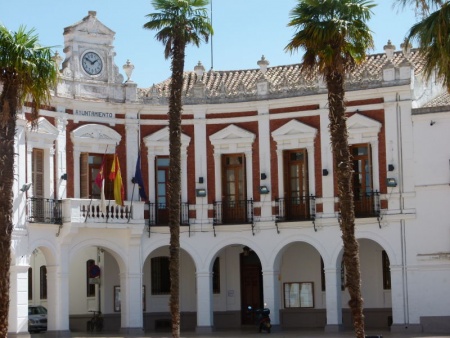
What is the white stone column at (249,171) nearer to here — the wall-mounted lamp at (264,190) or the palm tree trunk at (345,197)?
the wall-mounted lamp at (264,190)

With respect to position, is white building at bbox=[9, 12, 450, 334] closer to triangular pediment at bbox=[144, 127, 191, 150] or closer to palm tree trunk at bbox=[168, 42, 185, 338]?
triangular pediment at bbox=[144, 127, 191, 150]

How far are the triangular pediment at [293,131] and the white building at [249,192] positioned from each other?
54 millimetres

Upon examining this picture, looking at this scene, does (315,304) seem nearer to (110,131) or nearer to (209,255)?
(209,255)

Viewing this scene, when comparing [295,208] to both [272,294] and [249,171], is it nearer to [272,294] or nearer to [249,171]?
[249,171]

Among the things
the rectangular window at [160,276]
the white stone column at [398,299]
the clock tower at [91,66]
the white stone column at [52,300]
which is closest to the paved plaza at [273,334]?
the white stone column at [52,300]

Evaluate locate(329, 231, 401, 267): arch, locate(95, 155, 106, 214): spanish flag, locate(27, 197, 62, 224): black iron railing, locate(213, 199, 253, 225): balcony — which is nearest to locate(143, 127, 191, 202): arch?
locate(213, 199, 253, 225): balcony

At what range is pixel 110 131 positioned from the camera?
47.7 m

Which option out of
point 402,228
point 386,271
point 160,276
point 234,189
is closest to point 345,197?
point 402,228

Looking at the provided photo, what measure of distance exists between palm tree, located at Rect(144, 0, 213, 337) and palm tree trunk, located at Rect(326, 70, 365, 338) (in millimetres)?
6599

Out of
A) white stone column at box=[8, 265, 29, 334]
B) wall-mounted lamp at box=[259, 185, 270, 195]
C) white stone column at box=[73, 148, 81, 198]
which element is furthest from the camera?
wall-mounted lamp at box=[259, 185, 270, 195]

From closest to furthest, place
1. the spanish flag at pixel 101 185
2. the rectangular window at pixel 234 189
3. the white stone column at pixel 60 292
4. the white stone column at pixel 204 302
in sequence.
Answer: the white stone column at pixel 60 292
the spanish flag at pixel 101 185
the white stone column at pixel 204 302
the rectangular window at pixel 234 189

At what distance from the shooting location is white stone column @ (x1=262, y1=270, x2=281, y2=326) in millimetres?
47125

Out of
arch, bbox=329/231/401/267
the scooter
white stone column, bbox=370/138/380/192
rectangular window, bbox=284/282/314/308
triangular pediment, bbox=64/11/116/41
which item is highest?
triangular pediment, bbox=64/11/116/41

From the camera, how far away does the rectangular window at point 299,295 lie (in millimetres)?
49938
